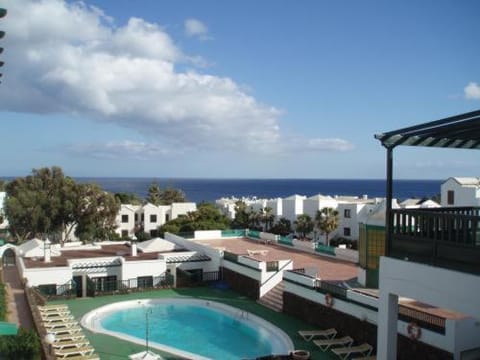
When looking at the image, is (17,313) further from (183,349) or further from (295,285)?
(295,285)

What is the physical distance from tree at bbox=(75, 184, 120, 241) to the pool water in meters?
19.4

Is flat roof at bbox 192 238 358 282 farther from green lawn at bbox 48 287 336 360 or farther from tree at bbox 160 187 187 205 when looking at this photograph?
tree at bbox 160 187 187 205

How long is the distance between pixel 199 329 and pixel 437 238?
1478 cm

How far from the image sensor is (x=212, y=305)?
2433 centimetres

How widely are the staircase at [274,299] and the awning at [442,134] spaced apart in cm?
1463

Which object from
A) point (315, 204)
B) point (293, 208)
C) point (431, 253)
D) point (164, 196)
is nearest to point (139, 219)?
point (164, 196)

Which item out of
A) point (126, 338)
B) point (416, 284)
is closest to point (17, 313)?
point (126, 338)

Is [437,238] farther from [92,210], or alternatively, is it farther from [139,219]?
[139,219]

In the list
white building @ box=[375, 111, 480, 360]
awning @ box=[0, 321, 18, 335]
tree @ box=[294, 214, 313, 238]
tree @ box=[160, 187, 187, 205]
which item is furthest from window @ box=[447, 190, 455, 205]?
tree @ box=[160, 187, 187, 205]

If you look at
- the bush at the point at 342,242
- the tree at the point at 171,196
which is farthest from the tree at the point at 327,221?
the tree at the point at 171,196

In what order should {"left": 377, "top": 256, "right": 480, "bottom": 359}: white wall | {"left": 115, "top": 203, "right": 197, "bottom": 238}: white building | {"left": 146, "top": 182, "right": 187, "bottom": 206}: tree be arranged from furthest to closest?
{"left": 146, "top": 182, "right": 187, "bottom": 206}: tree → {"left": 115, "top": 203, "right": 197, "bottom": 238}: white building → {"left": 377, "top": 256, "right": 480, "bottom": 359}: white wall

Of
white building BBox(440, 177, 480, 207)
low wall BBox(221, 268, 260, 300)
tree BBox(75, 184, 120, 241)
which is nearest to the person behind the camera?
low wall BBox(221, 268, 260, 300)

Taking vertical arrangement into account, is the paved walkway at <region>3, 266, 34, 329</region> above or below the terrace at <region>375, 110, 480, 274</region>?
below

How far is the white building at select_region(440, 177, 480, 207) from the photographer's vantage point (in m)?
37.7
